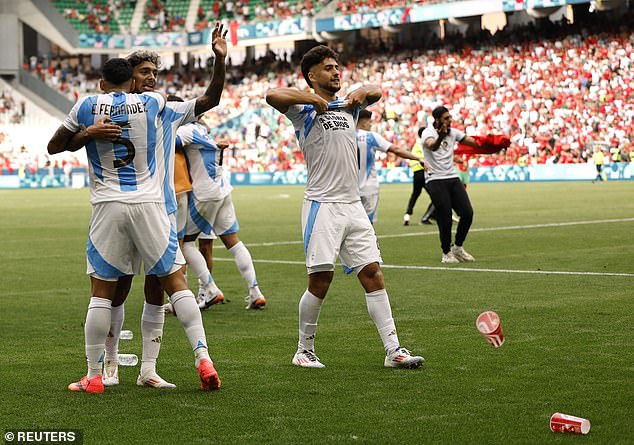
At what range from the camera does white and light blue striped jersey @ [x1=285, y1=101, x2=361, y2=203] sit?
787 centimetres

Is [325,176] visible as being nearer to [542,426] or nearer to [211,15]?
[542,426]

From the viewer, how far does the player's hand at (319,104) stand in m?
7.61

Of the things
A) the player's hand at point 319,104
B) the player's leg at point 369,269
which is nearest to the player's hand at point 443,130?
the player's leg at point 369,269

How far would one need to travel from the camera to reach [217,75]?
6.87m

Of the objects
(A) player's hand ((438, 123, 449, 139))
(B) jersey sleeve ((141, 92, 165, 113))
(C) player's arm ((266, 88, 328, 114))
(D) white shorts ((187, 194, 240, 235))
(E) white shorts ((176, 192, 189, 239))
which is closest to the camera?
(B) jersey sleeve ((141, 92, 165, 113))

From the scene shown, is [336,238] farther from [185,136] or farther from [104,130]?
[185,136]

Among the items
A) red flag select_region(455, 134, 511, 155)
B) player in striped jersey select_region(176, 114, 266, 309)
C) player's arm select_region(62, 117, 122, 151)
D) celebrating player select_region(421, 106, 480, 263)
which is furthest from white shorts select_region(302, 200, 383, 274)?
celebrating player select_region(421, 106, 480, 263)

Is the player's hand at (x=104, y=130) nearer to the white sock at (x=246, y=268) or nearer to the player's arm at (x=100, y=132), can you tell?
the player's arm at (x=100, y=132)

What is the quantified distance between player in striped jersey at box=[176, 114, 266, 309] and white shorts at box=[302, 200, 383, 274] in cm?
358

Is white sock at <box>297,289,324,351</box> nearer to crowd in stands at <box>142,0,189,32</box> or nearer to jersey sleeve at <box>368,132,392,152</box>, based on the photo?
jersey sleeve at <box>368,132,392,152</box>

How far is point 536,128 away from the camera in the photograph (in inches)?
A: 1897

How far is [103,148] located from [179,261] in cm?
87

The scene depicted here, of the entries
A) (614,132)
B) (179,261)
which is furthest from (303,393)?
(614,132)

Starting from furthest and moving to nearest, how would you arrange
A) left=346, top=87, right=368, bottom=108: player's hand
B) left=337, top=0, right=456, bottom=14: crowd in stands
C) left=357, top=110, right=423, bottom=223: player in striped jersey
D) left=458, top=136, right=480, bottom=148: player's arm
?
left=337, top=0, right=456, bottom=14: crowd in stands, left=357, top=110, right=423, bottom=223: player in striped jersey, left=458, top=136, right=480, bottom=148: player's arm, left=346, top=87, right=368, bottom=108: player's hand
